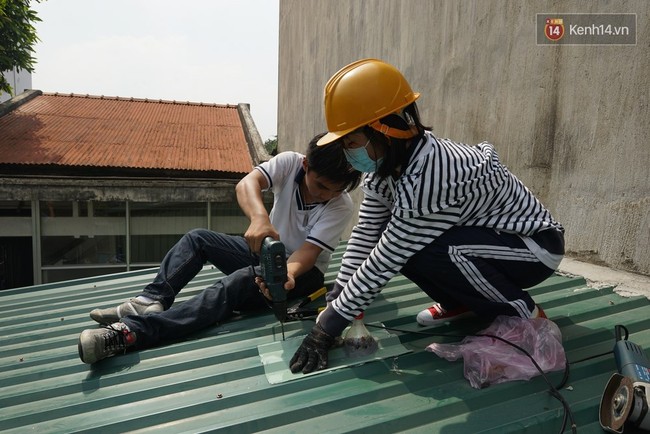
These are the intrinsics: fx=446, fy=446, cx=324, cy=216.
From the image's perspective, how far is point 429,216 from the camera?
1766 mm

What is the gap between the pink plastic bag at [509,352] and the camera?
173cm

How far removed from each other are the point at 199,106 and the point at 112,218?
5.15 m

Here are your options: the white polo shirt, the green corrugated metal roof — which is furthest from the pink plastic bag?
the white polo shirt

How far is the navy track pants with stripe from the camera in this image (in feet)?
6.11

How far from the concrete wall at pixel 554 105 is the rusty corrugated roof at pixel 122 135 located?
5.68 meters

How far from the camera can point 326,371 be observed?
6.34 ft

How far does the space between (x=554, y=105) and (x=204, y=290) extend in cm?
262

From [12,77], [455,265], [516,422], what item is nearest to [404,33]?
[455,265]

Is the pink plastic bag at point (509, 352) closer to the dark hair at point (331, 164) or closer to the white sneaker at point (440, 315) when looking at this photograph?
the white sneaker at point (440, 315)

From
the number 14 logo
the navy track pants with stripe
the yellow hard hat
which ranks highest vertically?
the number 14 logo

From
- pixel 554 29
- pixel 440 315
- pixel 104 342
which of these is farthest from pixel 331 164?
pixel 554 29

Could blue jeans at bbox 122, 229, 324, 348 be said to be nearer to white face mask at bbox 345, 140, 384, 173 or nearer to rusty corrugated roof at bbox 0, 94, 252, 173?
white face mask at bbox 345, 140, 384, 173

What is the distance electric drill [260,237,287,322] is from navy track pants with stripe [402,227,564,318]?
2.24ft

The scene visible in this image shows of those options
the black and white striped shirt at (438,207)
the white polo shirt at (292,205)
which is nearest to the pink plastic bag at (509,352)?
the black and white striped shirt at (438,207)
